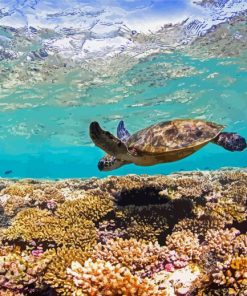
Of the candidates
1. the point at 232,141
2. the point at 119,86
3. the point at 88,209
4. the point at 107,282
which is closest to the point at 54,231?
the point at 88,209

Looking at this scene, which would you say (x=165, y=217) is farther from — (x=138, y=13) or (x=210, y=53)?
(x=210, y=53)

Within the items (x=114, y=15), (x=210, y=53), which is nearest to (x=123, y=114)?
(x=210, y=53)

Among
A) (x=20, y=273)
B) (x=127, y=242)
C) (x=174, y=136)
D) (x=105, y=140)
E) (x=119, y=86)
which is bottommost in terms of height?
(x=20, y=273)

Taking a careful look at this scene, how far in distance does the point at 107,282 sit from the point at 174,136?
11.2ft

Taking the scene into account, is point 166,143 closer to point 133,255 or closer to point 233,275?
point 133,255

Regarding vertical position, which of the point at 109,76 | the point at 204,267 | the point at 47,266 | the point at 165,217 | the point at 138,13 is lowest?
the point at 204,267

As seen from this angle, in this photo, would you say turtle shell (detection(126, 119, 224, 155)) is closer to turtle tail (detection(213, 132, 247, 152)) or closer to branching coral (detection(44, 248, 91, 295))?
turtle tail (detection(213, 132, 247, 152))

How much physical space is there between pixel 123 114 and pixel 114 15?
2240 centimetres

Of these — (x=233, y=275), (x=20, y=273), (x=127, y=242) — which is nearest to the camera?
(x=233, y=275)

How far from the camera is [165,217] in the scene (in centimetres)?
585

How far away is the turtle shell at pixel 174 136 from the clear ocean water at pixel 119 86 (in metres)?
12.7

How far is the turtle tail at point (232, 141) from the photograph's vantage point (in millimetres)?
6285

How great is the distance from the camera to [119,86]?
30484 millimetres

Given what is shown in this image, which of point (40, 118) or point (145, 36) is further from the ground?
point (40, 118)
